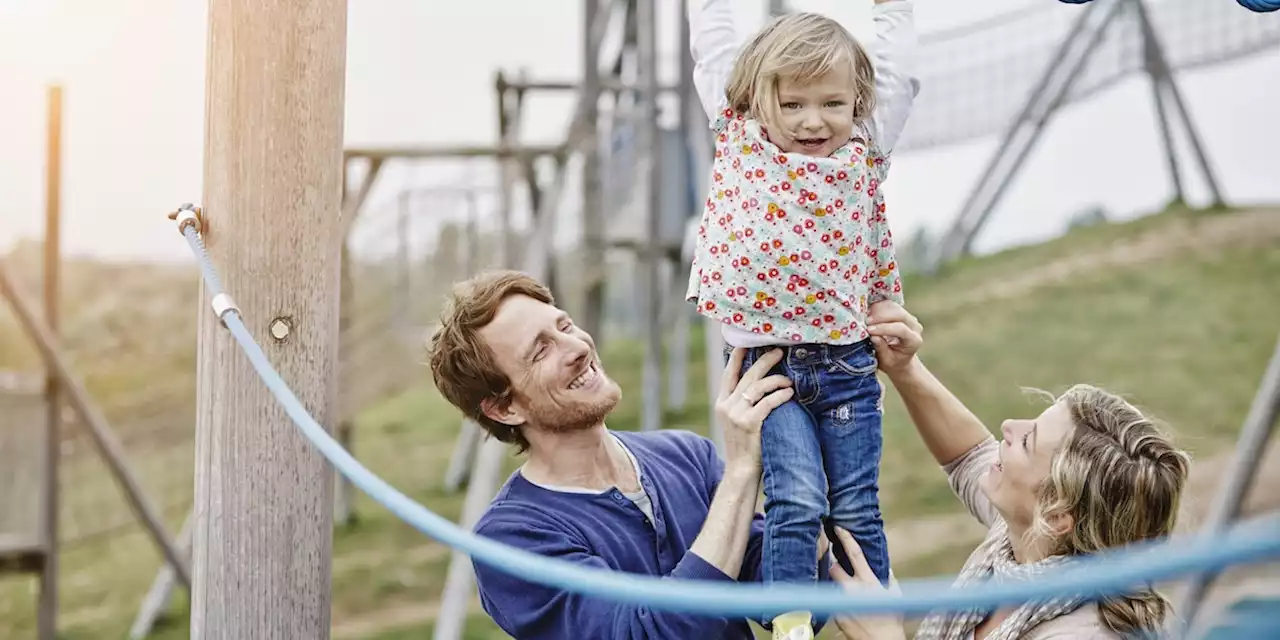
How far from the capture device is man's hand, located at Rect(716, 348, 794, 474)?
1954mm

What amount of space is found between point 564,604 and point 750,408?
0.41 metres

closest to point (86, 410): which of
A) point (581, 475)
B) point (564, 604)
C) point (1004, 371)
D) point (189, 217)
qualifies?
point (189, 217)

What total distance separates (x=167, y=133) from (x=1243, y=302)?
8037 millimetres

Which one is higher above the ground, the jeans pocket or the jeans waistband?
the jeans waistband

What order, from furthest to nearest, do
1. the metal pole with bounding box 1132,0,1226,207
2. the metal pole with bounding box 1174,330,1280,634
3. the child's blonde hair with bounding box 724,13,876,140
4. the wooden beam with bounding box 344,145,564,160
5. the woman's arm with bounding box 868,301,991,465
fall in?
the metal pole with bounding box 1132,0,1226,207 → the wooden beam with bounding box 344,145,564,160 → the metal pole with bounding box 1174,330,1280,634 → the woman's arm with bounding box 868,301,991,465 → the child's blonde hair with bounding box 724,13,876,140

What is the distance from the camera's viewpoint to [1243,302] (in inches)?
328

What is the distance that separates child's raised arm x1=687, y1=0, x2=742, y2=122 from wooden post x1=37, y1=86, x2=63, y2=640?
174 inches

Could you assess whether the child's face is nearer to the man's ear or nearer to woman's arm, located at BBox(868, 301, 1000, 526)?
woman's arm, located at BBox(868, 301, 1000, 526)

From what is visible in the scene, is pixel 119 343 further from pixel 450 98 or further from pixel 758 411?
pixel 758 411

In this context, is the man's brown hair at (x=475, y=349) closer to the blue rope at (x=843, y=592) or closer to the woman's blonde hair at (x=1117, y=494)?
the blue rope at (x=843, y=592)

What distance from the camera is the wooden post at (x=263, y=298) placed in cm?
195

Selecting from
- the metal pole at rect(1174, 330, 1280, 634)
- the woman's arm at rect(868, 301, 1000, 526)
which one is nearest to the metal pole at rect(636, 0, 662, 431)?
the metal pole at rect(1174, 330, 1280, 634)

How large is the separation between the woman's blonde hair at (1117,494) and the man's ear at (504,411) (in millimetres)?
844

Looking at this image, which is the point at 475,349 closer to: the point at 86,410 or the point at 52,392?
the point at 86,410
